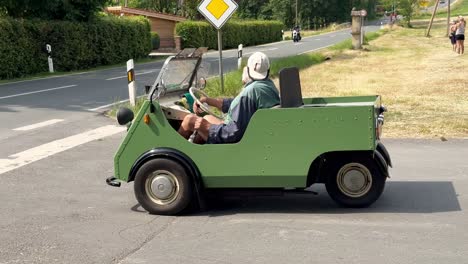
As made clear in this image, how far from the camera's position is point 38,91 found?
57.2 ft

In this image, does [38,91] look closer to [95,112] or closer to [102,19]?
[95,112]

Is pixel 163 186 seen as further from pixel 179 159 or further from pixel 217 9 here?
pixel 217 9

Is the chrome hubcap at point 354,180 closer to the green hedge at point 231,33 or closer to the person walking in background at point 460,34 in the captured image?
the person walking in background at point 460,34

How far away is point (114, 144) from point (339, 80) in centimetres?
1193

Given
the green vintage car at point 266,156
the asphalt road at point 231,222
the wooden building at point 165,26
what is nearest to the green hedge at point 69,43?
the wooden building at point 165,26

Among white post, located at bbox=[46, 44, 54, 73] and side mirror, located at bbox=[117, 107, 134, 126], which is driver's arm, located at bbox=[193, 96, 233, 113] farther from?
white post, located at bbox=[46, 44, 54, 73]

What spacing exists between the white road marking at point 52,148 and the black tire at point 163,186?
269 centimetres

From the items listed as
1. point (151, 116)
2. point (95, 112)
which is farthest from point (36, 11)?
point (151, 116)

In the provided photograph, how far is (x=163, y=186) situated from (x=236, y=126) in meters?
0.84

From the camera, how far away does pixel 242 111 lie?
5.51 m

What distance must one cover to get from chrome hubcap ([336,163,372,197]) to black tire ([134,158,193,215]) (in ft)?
4.39

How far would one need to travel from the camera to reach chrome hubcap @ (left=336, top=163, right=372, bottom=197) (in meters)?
5.50

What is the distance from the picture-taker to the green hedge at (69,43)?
2320cm

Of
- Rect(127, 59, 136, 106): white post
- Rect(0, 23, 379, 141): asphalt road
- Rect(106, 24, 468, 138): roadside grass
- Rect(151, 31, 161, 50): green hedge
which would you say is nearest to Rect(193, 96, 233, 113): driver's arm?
Rect(0, 23, 379, 141): asphalt road
